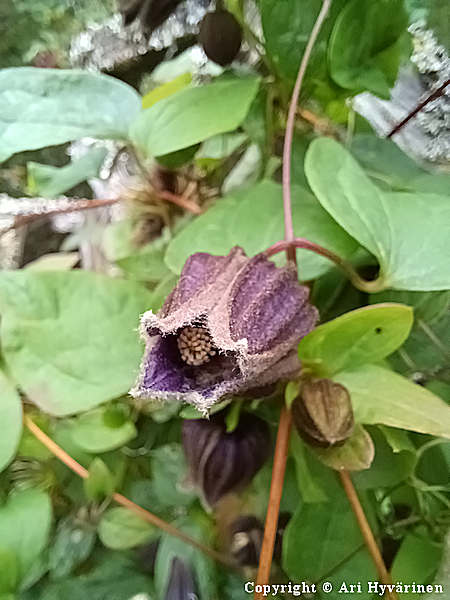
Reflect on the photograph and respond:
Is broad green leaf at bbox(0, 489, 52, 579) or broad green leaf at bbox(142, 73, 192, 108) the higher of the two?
broad green leaf at bbox(142, 73, 192, 108)

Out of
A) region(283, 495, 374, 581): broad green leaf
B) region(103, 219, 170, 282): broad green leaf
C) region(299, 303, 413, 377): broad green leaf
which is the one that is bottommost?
region(283, 495, 374, 581): broad green leaf

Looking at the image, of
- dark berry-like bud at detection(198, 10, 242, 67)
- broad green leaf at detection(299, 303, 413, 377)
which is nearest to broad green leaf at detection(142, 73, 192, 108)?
dark berry-like bud at detection(198, 10, 242, 67)

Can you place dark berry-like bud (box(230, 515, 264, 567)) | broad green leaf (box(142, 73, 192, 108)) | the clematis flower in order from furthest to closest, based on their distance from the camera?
broad green leaf (box(142, 73, 192, 108)), dark berry-like bud (box(230, 515, 264, 567)), the clematis flower

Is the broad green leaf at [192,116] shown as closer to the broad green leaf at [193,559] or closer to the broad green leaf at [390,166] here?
the broad green leaf at [390,166]

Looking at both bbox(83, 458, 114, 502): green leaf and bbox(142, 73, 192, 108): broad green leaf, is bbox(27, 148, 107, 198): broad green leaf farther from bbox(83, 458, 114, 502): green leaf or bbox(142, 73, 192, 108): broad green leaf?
bbox(83, 458, 114, 502): green leaf

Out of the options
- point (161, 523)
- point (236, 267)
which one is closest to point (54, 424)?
point (161, 523)

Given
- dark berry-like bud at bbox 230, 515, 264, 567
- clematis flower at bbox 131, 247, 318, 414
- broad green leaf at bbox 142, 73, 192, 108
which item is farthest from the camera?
broad green leaf at bbox 142, 73, 192, 108

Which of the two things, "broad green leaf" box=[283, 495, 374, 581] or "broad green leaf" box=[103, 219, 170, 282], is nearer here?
"broad green leaf" box=[283, 495, 374, 581]
